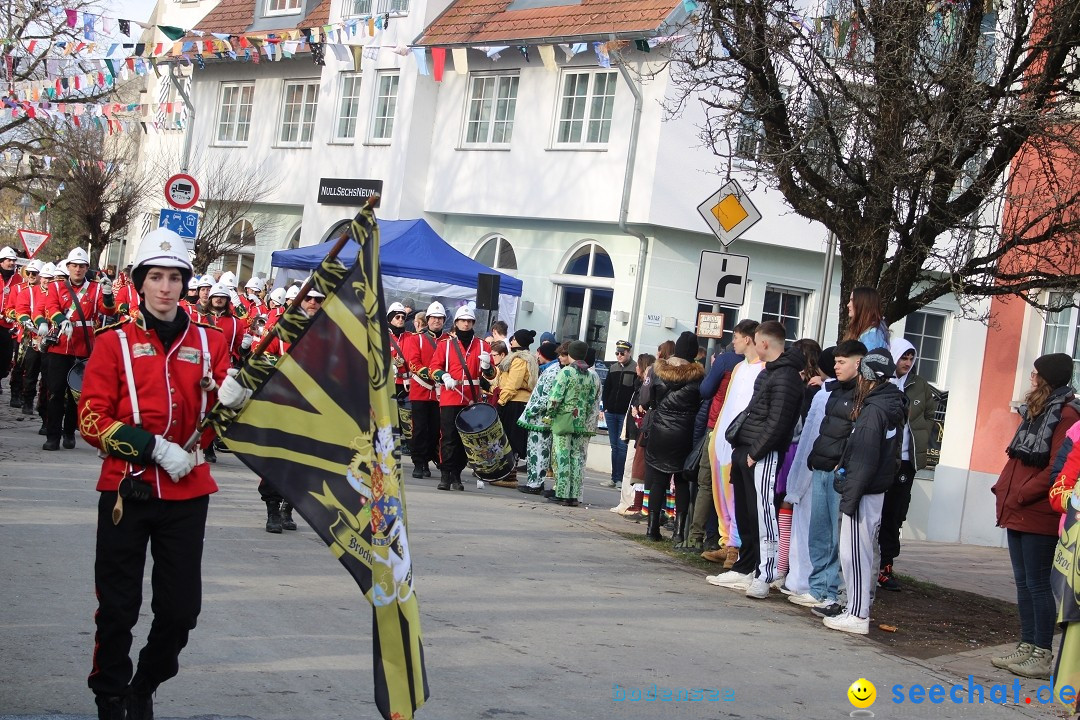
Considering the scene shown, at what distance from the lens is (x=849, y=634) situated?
9.18 m

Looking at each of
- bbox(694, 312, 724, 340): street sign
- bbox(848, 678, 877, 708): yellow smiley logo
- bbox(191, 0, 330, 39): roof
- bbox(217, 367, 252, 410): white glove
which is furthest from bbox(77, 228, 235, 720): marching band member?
bbox(191, 0, 330, 39): roof

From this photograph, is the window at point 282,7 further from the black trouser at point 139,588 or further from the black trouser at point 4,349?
the black trouser at point 139,588

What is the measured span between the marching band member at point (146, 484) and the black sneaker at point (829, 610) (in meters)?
5.50

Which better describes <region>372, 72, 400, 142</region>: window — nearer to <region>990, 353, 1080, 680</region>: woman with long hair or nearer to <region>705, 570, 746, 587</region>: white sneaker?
<region>705, 570, 746, 587</region>: white sneaker

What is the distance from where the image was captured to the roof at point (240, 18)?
3491cm

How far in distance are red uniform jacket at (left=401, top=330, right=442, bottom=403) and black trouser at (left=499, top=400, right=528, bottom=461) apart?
6.74 ft

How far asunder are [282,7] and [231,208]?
5.86m

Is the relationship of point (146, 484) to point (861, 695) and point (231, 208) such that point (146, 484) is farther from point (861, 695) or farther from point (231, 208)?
point (231, 208)

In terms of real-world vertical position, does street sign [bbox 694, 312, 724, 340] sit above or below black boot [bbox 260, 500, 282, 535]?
above

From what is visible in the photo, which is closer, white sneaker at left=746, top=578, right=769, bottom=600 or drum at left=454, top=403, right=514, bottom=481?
white sneaker at left=746, top=578, right=769, bottom=600

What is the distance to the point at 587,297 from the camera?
27703 millimetres

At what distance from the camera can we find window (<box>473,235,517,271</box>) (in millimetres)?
29359

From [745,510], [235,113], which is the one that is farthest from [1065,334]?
[235,113]

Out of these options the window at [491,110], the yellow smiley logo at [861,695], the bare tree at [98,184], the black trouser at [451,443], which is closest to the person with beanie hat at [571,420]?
the black trouser at [451,443]
